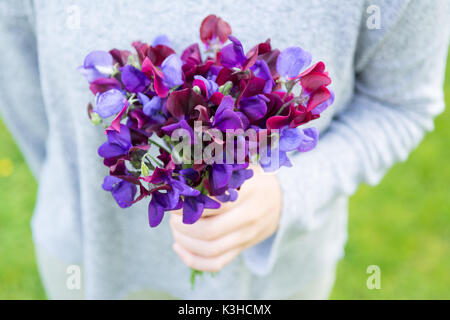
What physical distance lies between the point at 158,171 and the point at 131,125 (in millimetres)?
95

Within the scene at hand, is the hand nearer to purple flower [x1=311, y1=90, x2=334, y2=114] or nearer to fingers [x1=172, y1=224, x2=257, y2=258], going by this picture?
fingers [x1=172, y1=224, x2=257, y2=258]

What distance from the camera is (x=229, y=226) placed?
757 millimetres

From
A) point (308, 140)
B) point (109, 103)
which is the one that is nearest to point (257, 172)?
point (308, 140)

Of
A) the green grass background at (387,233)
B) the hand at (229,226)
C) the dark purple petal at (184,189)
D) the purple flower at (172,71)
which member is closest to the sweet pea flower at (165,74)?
Answer: the purple flower at (172,71)

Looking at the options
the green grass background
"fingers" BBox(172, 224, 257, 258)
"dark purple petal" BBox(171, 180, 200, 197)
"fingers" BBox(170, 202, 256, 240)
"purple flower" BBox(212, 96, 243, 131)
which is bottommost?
the green grass background

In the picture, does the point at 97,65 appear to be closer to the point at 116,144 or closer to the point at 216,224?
the point at 116,144

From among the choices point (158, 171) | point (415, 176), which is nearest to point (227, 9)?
point (158, 171)

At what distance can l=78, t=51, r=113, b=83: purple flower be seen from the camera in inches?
24.0

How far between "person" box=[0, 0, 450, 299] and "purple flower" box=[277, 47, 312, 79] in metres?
0.18

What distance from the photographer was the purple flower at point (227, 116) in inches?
20.2

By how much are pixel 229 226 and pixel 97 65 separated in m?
0.32

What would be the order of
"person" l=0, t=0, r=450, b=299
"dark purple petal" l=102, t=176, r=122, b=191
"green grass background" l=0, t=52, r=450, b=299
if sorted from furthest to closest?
1. "green grass background" l=0, t=52, r=450, b=299
2. "person" l=0, t=0, r=450, b=299
3. "dark purple petal" l=102, t=176, r=122, b=191

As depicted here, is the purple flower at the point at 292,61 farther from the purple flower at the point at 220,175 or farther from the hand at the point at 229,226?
the hand at the point at 229,226

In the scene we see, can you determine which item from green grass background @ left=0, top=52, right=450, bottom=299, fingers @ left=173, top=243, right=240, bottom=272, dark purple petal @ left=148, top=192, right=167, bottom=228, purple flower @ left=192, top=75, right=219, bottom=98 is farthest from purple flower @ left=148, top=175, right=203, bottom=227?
green grass background @ left=0, top=52, right=450, bottom=299
